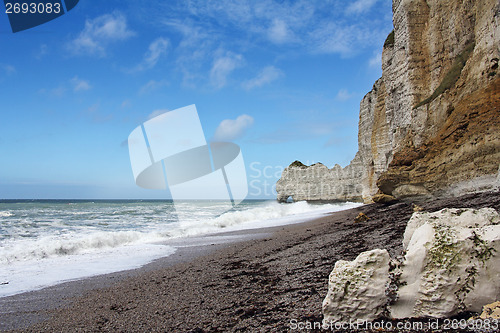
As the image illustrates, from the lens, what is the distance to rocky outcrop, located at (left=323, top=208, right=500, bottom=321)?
2625 millimetres

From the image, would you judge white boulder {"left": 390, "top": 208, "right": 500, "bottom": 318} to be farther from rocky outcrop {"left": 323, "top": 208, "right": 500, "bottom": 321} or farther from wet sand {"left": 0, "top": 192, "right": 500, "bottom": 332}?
wet sand {"left": 0, "top": 192, "right": 500, "bottom": 332}

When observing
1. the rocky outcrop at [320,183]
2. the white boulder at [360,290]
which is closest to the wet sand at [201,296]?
the white boulder at [360,290]

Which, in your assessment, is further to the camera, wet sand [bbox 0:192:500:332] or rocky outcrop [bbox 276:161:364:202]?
rocky outcrop [bbox 276:161:364:202]

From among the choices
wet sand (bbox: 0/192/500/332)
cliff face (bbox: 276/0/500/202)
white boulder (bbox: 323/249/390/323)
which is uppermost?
cliff face (bbox: 276/0/500/202)

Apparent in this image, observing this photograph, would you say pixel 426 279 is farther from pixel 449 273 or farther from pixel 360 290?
pixel 360 290

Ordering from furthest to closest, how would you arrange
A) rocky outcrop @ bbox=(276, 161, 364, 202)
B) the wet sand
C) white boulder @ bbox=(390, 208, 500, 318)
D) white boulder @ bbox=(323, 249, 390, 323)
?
1. rocky outcrop @ bbox=(276, 161, 364, 202)
2. the wet sand
3. white boulder @ bbox=(323, 249, 390, 323)
4. white boulder @ bbox=(390, 208, 500, 318)

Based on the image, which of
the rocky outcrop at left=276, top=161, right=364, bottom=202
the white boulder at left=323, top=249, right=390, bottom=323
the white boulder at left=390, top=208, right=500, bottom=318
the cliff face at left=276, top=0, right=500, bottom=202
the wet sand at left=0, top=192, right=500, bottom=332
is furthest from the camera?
the rocky outcrop at left=276, top=161, right=364, bottom=202

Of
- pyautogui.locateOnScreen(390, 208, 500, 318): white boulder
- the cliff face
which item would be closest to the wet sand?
pyautogui.locateOnScreen(390, 208, 500, 318): white boulder

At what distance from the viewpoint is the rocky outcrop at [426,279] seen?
2.62 m

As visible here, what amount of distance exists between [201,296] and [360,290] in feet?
9.01

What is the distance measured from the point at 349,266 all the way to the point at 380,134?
25.9 metres

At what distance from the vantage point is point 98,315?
4.45m

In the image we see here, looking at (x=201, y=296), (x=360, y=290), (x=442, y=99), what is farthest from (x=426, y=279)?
(x=442, y=99)

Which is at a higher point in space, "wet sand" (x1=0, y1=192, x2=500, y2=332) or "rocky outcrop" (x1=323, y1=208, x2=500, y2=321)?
"rocky outcrop" (x1=323, y1=208, x2=500, y2=321)
